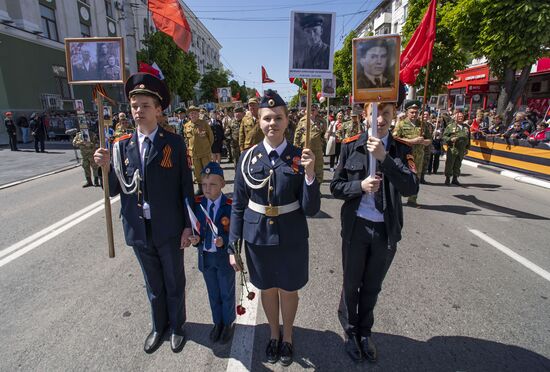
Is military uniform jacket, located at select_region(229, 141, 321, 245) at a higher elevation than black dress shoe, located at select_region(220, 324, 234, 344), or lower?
higher

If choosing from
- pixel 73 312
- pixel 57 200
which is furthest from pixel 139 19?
pixel 73 312

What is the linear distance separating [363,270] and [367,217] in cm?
46

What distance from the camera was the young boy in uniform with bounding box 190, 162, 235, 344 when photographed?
2635 millimetres

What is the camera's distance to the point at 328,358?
2521 mm

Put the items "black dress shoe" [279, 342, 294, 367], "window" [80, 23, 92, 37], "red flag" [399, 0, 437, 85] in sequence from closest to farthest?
1. "black dress shoe" [279, 342, 294, 367]
2. "red flag" [399, 0, 437, 85]
3. "window" [80, 23, 92, 37]

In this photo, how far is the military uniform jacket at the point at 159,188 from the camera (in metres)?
2.42

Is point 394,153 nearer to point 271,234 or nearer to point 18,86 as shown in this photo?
point 271,234

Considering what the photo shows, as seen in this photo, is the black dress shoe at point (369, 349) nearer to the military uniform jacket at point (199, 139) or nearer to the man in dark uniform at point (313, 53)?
the man in dark uniform at point (313, 53)

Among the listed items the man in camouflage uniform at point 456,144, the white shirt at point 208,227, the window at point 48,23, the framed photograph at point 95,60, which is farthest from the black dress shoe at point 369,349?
the window at point 48,23

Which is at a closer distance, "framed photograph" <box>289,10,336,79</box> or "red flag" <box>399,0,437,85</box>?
"framed photograph" <box>289,10,336,79</box>

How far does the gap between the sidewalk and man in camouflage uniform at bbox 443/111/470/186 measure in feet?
41.1

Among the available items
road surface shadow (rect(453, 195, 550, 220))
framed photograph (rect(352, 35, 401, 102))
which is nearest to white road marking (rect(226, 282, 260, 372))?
framed photograph (rect(352, 35, 401, 102))

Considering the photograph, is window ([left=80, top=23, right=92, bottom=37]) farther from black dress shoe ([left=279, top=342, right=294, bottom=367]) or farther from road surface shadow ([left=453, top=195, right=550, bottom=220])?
black dress shoe ([left=279, top=342, right=294, bottom=367])

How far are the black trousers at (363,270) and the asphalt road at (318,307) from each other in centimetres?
30
